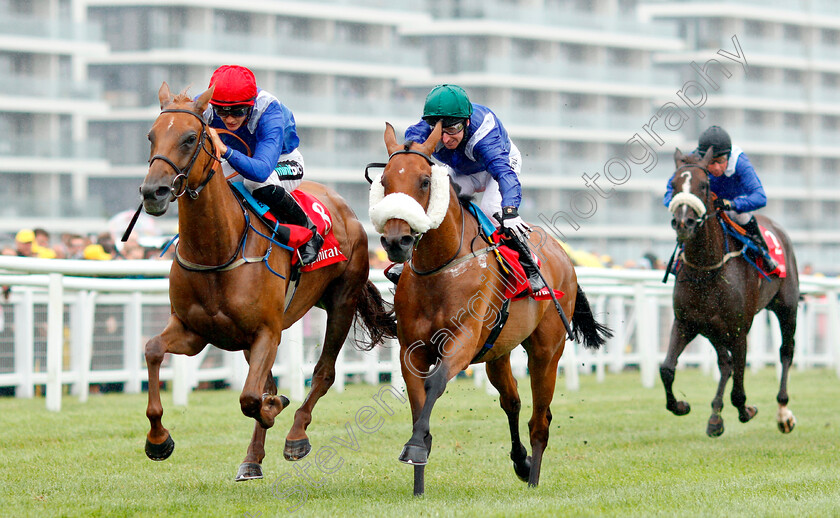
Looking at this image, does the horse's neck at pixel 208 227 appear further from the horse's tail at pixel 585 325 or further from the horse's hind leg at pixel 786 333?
the horse's hind leg at pixel 786 333

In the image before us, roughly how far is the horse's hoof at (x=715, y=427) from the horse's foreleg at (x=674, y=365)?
19cm

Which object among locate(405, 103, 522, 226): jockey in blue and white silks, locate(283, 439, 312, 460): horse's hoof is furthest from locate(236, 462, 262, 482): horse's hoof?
locate(405, 103, 522, 226): jockey in blue and white silks

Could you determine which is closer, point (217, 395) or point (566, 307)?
point (566, 307)

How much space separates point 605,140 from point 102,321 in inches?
1687

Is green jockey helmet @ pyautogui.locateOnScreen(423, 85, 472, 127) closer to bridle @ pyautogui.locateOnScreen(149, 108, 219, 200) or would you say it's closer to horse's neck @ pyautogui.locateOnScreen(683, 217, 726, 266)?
bridle @ pyautogui.locateOnScreen(149, 108, 219, 200)

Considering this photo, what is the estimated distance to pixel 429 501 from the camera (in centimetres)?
532

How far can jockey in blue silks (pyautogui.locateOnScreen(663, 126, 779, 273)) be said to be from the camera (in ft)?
28.3

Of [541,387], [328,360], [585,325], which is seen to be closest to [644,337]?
[585,325]

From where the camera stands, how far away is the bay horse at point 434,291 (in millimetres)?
5277

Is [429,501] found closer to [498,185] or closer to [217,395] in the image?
[498,185]

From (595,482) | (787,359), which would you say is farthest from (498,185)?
(787,359)

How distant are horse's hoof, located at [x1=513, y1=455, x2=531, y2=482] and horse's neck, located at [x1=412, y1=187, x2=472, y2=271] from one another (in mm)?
1349

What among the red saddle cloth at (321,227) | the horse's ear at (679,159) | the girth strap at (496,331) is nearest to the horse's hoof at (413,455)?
the girth strap at (496,331)

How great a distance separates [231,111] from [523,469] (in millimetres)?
2562
